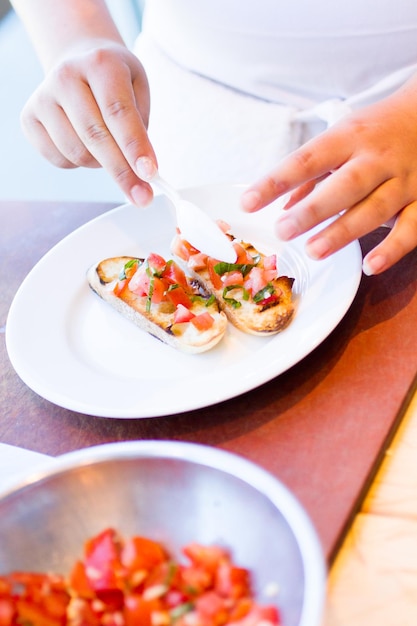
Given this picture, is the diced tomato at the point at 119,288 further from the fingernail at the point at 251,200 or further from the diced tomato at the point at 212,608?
the diced tomato at the point at 212,608

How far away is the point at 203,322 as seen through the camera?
3.04 feet

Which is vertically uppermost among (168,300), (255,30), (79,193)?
(255,30)

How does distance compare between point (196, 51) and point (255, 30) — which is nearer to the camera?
point (255, 30)

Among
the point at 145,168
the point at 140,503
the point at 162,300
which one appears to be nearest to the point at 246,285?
the point at 162,300

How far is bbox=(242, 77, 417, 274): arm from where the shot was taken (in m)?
0.86

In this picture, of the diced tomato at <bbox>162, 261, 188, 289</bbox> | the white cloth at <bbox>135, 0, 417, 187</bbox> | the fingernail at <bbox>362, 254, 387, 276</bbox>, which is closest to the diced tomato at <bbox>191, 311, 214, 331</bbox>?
the diced tomato at <bbox>162, 261, 188, 289</bbox>

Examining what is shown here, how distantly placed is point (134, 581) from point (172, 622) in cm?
5

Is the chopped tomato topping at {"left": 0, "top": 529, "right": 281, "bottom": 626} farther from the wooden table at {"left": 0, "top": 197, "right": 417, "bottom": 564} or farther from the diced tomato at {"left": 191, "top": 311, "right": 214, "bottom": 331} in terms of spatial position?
the diced tomato at {"left": 191, "top": 311, "right": 214, "bottom": 331}

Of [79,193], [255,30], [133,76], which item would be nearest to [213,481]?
[133,76]

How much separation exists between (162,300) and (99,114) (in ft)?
1.02

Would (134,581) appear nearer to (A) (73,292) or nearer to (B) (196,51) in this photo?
(A) (73,292)

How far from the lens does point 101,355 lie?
3.10 ft

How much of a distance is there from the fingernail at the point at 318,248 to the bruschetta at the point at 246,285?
0.30 ft

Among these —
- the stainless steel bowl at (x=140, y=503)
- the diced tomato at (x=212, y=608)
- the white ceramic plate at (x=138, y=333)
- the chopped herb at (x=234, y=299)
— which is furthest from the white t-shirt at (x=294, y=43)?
the diced tomato at (x=212, y=608)
